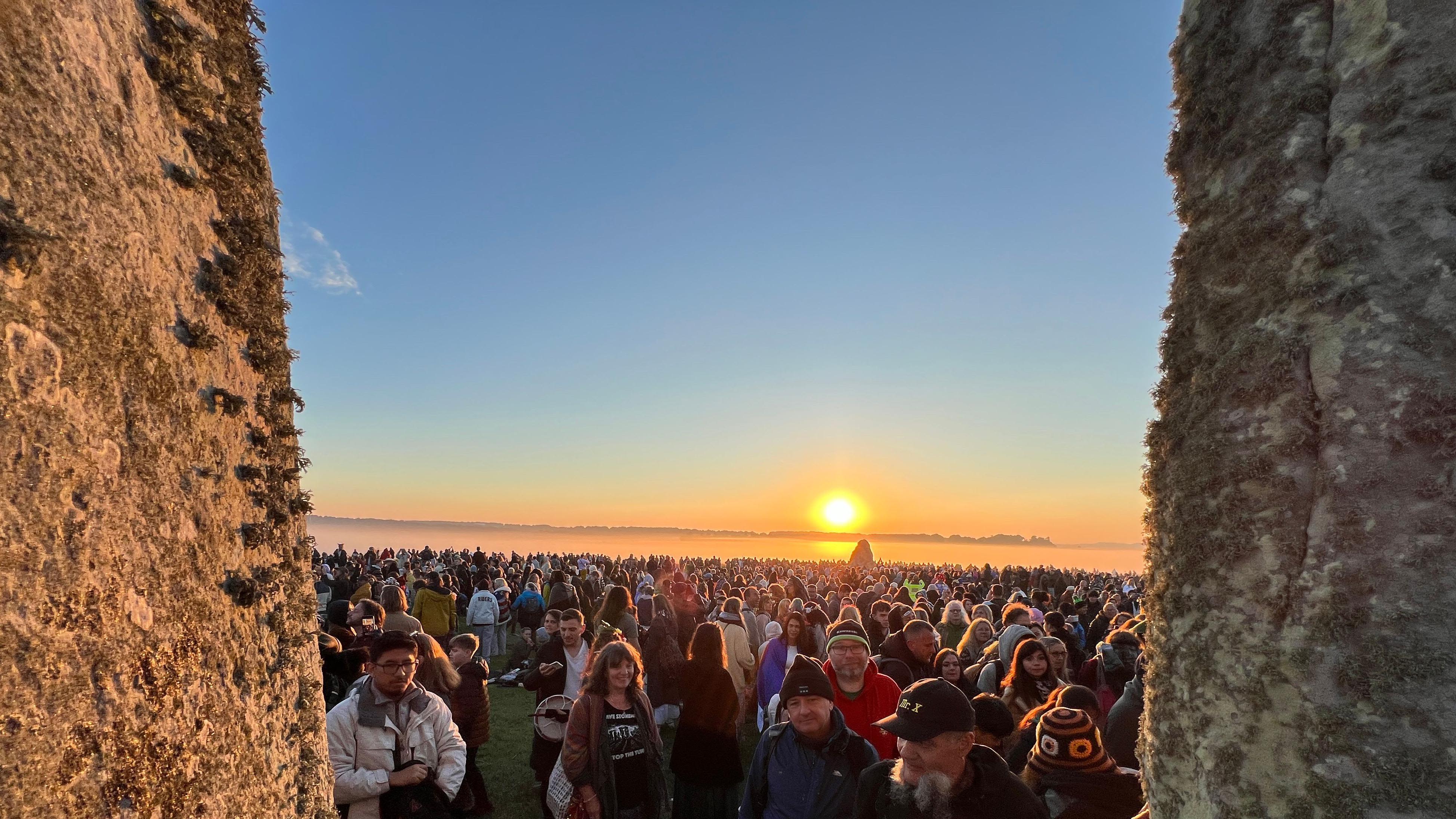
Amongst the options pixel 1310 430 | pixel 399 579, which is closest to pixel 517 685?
pixel 399 579

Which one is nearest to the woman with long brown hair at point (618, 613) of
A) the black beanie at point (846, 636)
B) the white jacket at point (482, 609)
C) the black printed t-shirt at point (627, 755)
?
the black beanie at point (846, 636)

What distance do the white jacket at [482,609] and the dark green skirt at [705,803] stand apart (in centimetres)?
938

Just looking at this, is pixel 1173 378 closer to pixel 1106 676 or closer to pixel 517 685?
pixel 1106 676

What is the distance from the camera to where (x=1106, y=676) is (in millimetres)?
6629

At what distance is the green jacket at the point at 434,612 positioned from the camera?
1198cm

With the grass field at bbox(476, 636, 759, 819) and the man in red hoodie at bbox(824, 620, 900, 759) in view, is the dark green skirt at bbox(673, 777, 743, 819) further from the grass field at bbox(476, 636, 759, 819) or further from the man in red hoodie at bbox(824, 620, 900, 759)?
the grass field at bbox(476, 636, 759, 819)

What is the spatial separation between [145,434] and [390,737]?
3138 mm

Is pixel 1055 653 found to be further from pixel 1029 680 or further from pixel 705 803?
pixel 705 803

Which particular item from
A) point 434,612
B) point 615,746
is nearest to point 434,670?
point 615,746

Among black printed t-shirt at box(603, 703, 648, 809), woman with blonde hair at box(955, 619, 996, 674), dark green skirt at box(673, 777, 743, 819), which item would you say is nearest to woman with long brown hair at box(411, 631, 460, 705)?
black printed t-shirt at box(603, 703, 648, 809)

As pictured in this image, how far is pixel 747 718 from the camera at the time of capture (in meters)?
10.3

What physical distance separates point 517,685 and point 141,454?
1301cm

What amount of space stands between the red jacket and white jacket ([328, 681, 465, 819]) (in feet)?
8.43

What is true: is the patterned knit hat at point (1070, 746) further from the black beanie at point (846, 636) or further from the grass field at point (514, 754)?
the grass field at point (514, 754)
